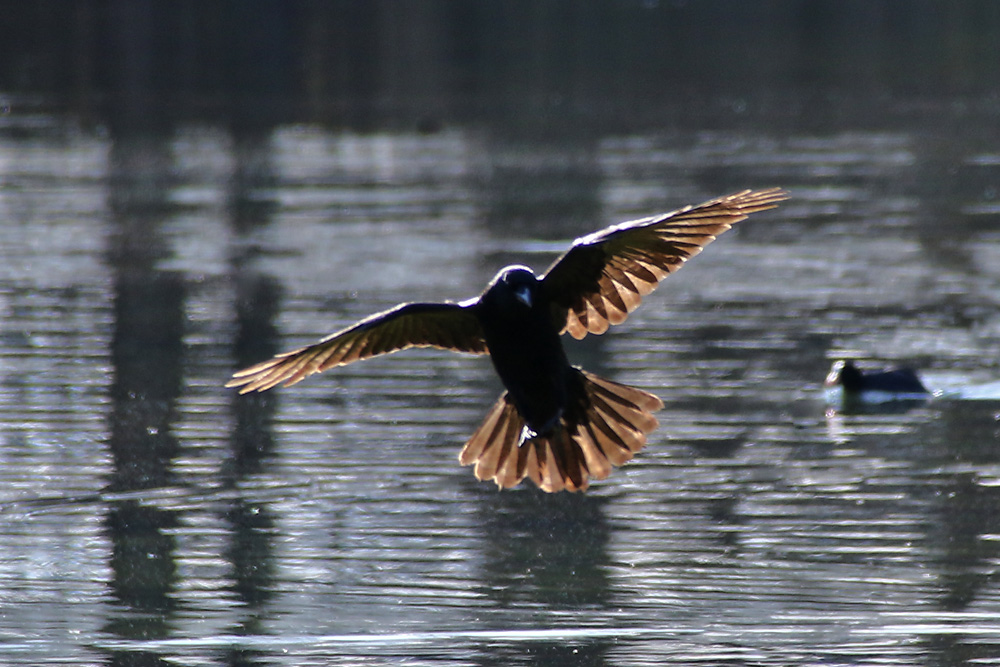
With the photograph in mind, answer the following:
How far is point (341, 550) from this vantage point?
7.84 m

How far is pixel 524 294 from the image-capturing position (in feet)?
21.0

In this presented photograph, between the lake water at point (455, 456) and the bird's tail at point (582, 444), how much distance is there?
0.50 m

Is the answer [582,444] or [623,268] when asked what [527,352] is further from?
[623,268]

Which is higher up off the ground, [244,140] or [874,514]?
[244,140]

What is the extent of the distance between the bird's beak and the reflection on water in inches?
47.8

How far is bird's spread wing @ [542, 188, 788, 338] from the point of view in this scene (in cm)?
695

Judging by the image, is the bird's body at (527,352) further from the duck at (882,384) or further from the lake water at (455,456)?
the duck at (882,384)

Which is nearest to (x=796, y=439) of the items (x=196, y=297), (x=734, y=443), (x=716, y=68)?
(x=734, y=443)

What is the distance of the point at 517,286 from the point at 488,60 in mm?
34376

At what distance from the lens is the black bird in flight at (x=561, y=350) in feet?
22.2

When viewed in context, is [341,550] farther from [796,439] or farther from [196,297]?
[196,297]

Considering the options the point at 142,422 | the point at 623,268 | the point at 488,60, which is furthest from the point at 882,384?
the point at 488,60

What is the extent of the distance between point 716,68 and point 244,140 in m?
13.3

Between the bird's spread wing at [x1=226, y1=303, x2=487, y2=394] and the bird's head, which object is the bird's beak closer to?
the bird's head
